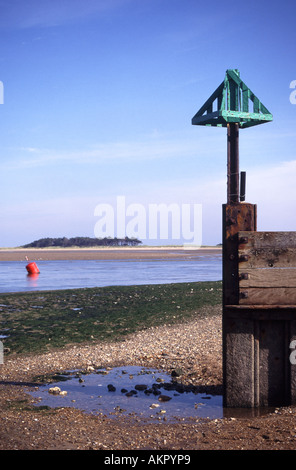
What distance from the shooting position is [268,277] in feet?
27.6

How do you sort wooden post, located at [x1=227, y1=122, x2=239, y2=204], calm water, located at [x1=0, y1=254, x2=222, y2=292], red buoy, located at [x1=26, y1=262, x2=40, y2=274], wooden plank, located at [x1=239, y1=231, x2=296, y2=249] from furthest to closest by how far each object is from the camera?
1. red buoy, located at [x1=26, y1=262, x2=40, y2=274]
2. calm water, located at [x1=0, y1=254, x2=222, y2=292]
3. wooden post, located at [x1=227, y1=122, x2=239, y2=204]
4. wooden plank, located at [x1=239, y1=231, x2=296, y2=249]

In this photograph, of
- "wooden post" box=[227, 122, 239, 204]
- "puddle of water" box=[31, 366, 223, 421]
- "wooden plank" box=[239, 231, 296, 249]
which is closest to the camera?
"wooden plank" box=[239, 231, 296, 249]

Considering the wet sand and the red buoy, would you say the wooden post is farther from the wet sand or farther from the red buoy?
the wet sand

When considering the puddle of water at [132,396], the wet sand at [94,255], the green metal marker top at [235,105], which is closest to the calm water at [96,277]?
the puddle of water at [132,396]

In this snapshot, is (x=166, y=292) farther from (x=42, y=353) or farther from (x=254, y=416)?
(x=254, y=416)

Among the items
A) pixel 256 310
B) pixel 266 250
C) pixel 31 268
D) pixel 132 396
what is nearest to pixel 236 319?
pixel 256 310

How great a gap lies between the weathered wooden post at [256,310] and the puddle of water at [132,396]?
27.7 inches

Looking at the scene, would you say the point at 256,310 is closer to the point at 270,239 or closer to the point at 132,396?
the point at 270,239

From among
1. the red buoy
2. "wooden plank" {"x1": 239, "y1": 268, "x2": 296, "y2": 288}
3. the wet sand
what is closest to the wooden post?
"wooden plank" {"x1": 239, "y1": 268, "x2": 296, "y2": 288}

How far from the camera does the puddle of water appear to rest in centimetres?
854
